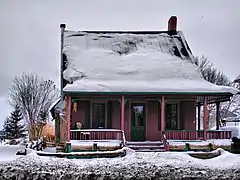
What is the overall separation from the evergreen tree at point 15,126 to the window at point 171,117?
841 inches

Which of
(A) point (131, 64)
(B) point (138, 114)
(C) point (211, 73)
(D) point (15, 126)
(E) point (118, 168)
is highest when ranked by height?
(C) point (211, 73)

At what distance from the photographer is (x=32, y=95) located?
4281cm

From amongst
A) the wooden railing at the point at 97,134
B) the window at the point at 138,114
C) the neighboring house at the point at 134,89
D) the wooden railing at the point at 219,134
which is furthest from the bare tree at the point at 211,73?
the wooden railing at the point at 97,134

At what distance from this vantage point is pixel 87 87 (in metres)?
18.9

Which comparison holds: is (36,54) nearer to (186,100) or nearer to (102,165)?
(186,100)

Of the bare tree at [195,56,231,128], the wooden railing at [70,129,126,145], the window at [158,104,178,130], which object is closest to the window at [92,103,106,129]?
the wooden railing at [70,129,126,145]

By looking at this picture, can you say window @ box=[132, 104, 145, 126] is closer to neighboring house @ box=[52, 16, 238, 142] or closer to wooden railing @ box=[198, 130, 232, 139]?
neighboring house @ box=[52, 16, 238, 142]

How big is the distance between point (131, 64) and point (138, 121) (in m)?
2.98

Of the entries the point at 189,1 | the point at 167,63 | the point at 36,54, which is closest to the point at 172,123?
the point at 167,63

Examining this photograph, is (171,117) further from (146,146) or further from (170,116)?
(146,146)

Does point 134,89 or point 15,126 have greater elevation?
point 134,89

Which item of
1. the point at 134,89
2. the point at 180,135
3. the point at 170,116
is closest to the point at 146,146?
the point at 180,135

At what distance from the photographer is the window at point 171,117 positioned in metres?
21.2

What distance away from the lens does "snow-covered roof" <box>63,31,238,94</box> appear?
63.3 ft
